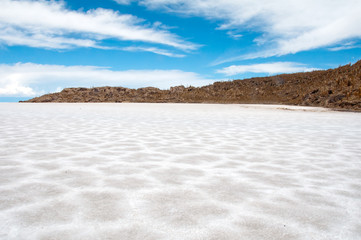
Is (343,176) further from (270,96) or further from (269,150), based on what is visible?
(270,96)

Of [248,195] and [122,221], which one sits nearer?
[122,221]

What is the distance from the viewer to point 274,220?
1755 millimetres

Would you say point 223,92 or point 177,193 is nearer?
point 177,193

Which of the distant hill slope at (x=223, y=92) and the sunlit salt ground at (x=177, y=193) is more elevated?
the distant hill slope at (x=223, y=92)

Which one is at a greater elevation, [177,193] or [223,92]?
[223,92]

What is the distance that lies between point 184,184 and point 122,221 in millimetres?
834

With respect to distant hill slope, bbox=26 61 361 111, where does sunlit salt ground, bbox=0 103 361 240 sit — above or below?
below

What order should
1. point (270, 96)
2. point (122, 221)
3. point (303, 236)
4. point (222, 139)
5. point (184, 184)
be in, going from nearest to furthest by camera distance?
point (303, 236) → point (122, 221) → point (184, 184) → point (222, 139) → point (270, 96)

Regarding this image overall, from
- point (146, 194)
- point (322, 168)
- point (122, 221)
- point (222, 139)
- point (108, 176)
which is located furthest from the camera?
point (222, 139)

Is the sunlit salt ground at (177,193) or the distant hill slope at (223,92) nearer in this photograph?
the sunlit salt ground at (177,193)

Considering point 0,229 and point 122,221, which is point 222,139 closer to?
point 122,221

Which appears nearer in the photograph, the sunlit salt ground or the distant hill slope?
the sunlit salt ground

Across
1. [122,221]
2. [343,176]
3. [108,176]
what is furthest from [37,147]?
[343,176]

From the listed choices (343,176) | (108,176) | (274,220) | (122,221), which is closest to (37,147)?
(108,176)
